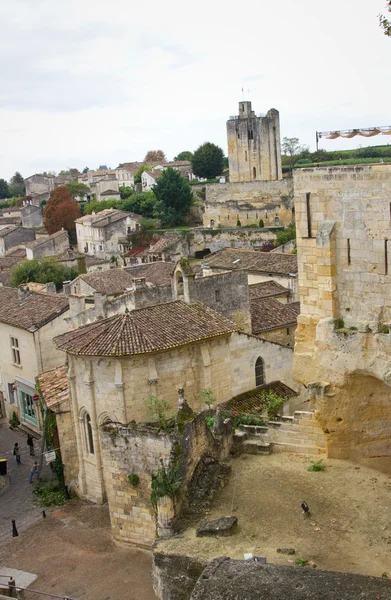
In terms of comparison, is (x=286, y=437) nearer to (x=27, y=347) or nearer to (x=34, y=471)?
(x=34, y=471)

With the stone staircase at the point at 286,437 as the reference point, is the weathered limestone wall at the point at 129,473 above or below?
below

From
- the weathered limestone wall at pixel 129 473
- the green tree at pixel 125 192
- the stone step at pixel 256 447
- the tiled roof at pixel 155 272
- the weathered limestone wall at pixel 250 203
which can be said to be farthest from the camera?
the green tree at pixel 125 192

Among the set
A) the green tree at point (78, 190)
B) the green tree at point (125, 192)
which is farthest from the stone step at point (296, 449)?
the green tree at point (78, 190)

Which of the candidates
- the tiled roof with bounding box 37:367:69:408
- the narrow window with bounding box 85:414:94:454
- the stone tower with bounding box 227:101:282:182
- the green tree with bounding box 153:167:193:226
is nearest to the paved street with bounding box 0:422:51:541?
the narrow window with bounding box 85:414:94:454

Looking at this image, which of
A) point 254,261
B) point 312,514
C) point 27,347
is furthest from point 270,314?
point 312,514

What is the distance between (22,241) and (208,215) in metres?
24.0

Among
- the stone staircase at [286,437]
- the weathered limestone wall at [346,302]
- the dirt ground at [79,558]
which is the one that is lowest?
the dirt ground at [79,558]

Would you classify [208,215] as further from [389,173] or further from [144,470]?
[389,173]

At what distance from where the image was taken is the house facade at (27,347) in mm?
33281

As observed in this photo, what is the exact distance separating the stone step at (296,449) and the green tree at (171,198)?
6473 centimetres

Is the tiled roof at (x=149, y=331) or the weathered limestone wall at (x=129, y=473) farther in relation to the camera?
the tiled roof at (x=149, y=331)

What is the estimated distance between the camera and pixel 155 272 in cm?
4891

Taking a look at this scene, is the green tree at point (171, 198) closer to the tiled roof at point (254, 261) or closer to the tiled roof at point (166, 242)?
the tiled roof at point (166, 242)

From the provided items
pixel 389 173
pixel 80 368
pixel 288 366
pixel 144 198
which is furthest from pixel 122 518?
pixel 144 198
